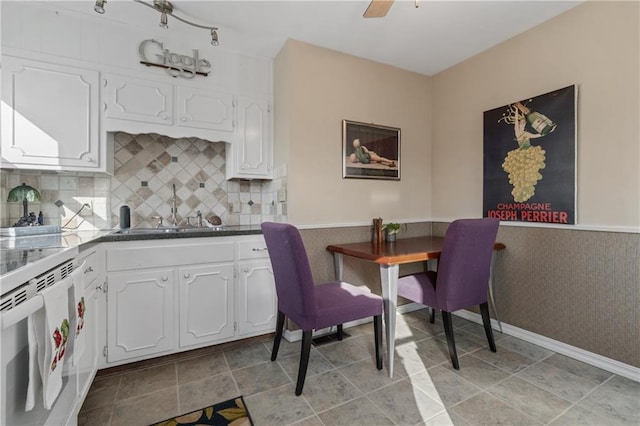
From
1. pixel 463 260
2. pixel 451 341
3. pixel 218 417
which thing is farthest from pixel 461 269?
pixel 218 417

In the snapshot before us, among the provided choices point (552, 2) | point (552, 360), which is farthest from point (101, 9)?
point (552, 360)

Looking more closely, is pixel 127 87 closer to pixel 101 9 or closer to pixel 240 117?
pixel 101 9

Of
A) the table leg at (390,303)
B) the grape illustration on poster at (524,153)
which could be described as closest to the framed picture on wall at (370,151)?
the grape illustration on poster at (524,153)

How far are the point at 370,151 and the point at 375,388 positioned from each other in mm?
1928

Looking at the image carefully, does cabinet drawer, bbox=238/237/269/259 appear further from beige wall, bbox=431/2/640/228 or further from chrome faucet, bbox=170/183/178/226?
beige wall, bbox=431/2/640/228

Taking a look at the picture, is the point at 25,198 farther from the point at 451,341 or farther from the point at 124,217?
the point at 451,341

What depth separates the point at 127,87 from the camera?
2.19m

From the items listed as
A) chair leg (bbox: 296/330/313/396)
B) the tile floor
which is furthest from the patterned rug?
chair leg (bbox: 296/330/313/396)

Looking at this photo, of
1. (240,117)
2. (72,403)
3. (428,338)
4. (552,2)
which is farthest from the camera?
(240,117)

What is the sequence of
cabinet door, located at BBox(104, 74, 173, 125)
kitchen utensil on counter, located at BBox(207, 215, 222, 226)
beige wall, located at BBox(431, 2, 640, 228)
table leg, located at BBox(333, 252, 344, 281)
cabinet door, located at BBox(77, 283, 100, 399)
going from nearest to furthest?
cabinet door, located at BBox(77, 283, 100, 399) → beige wall, located at BBox(431, 2, 640, 228) → cabinet door, located at BBox(104, 74, 173, 125) → table leg, located at BBox(333, 252, 344, 281) → kitchen utensil on counter, located at BBox(207, 215, 222, 226)

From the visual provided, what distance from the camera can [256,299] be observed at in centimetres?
232

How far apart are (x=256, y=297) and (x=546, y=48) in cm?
289

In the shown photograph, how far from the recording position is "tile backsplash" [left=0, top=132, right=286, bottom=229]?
2.22m

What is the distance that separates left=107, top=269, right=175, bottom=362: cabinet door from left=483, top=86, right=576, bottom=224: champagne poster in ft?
8.74
